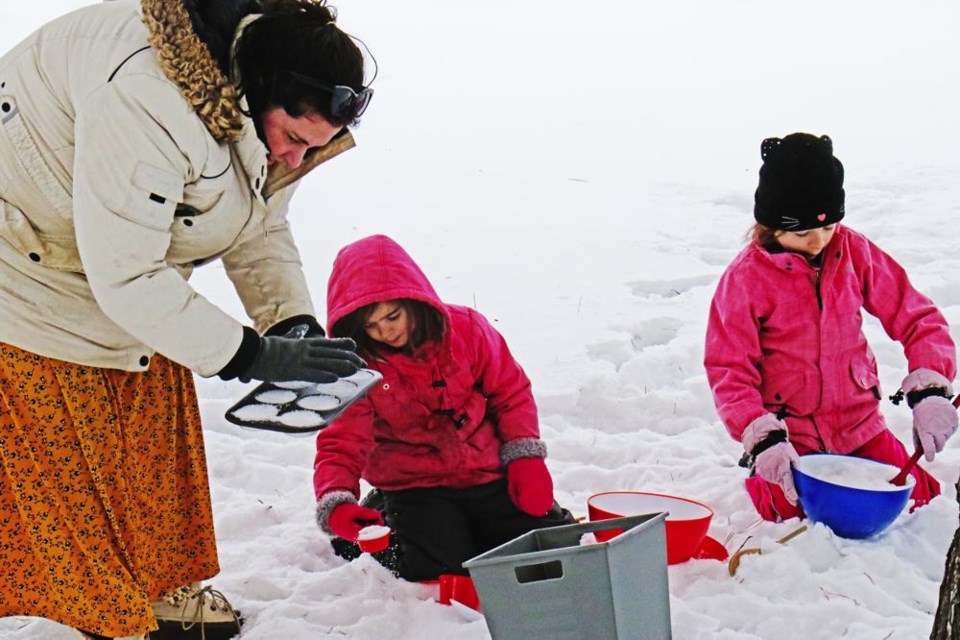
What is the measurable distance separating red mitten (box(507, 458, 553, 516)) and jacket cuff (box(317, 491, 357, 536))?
0.49 meters

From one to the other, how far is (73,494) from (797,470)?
6.14ft

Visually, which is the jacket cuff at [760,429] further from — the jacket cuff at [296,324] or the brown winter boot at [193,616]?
the brown winter boot at [193,616]

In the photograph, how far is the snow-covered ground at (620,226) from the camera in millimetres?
2484

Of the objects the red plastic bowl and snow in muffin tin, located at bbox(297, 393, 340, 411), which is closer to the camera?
snow in muffin tin, located at bbox(297, 393, 340, 411)

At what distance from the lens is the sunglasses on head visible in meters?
1.78

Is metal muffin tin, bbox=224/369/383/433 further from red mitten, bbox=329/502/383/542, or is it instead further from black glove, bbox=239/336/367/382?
red mitten, bbox=329/502/383/542

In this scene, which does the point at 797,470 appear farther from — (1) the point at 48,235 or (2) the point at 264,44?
(1) the point at 48,235

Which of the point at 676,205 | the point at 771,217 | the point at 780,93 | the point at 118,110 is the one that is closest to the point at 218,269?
the point at 676,205

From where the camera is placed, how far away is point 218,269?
641cm

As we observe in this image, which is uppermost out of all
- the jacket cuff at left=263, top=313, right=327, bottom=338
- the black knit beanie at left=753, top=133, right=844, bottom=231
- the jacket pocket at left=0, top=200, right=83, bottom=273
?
the jacket pocket at left=0, top=200, right=83, bottom=273

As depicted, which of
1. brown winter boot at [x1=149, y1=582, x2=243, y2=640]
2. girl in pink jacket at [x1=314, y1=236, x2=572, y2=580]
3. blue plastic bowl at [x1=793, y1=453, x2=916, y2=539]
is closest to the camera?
brown winter boot at [x1=149, y1=582, x2=243, y2=640]

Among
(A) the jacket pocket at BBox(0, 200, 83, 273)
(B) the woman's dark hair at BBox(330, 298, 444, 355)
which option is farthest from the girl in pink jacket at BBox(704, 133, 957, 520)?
(A) the jacket pocket at BBox(0, 200, 83, 273)

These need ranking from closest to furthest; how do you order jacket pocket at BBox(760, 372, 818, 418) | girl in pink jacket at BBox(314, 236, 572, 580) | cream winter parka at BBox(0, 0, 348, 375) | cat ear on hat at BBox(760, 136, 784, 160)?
cream winter parka at BBox(0, 0, 348, 375), girl in pink jacket at BBox(314, 236, 572, 580), cat ear on hat at BBox(760, 136, 784, 160), jacket pocket at BBox(760, 372, 818, 418)

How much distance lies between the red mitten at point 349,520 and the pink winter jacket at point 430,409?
127 mm
